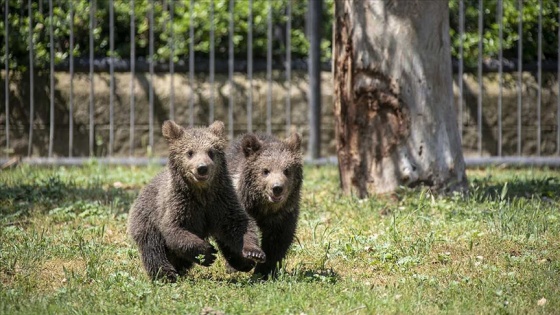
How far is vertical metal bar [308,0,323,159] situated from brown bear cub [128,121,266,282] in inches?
232

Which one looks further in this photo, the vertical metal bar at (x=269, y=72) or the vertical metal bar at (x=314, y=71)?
the vertical metal bar at (x=314, y=71)

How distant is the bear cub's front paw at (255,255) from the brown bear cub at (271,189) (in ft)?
1.22

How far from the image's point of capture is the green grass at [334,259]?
5.73 meters

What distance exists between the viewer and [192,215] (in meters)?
6.54

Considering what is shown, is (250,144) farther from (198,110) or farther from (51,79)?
(51,79)

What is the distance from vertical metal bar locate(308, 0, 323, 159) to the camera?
12.5 metres

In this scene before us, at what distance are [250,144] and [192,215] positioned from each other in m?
0.84

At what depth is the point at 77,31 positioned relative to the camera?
13.3 metres

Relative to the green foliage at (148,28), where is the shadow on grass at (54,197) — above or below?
below

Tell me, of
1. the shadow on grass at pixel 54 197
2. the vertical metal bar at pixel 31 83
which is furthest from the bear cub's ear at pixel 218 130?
the vertical metal bar at pixel 31 83

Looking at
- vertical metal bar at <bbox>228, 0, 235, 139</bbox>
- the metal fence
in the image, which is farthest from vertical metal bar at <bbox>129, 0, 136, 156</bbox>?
vertical metal bar at <bbox>228, 0, 235, 139</bbox>

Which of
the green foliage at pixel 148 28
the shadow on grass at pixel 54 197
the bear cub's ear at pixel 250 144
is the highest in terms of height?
the green foliage at pixel 148 28

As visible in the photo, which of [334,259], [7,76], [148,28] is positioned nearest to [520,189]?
[334,259]

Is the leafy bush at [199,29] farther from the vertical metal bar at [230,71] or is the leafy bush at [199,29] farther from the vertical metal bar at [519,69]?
the vertical metal bar at [230,71]
